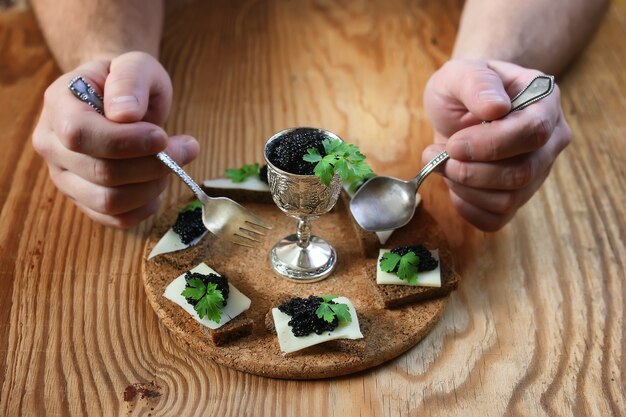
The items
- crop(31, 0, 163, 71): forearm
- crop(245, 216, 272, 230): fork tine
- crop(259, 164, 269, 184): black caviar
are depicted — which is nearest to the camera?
crop(245, 216, 272, 230): fork tine

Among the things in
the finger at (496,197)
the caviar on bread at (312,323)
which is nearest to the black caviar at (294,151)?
the caviar on bread at (312,323)

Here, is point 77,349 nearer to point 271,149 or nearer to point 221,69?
point 271,149

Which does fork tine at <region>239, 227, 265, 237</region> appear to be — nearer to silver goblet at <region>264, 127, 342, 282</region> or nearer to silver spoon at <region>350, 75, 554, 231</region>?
silver goblet at <region>264, 127, 342, 282</region>

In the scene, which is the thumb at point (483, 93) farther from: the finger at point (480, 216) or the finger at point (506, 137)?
the finger at point (480, 216)

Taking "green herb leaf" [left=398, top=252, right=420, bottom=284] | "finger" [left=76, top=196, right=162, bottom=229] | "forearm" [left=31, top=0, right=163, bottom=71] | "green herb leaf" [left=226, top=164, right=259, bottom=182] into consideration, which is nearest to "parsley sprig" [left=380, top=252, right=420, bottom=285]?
"green herb leaf" [left=398, top=252, right=420, bottom=284]

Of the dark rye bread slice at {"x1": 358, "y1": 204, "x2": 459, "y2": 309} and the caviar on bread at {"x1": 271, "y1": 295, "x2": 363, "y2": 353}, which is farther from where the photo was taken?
the dark rye bread slice at {"x1": 358, "y1": 204, "x2": 459, "y2": 309}

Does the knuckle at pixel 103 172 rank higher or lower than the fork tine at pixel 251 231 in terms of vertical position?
higher

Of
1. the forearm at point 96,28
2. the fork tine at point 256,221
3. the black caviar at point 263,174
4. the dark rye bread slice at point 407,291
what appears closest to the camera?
the dark rye bread slice at point 407,291

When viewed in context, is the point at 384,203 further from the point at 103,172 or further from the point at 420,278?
the point at 103,172
